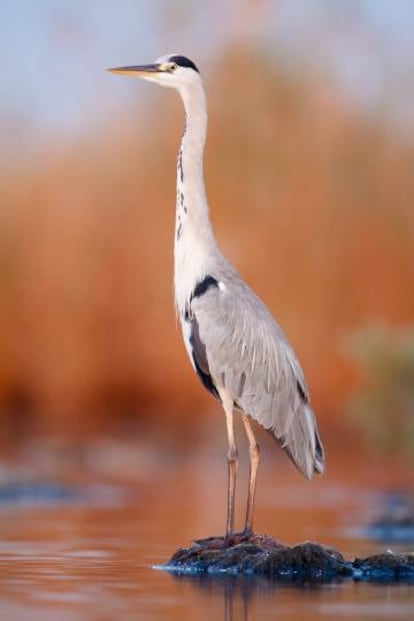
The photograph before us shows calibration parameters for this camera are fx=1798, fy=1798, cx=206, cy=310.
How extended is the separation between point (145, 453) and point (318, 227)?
27.7ft

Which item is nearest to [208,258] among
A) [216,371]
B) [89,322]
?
[216,371]

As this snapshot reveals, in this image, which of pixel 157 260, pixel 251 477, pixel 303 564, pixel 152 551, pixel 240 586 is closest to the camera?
pixel 240 586

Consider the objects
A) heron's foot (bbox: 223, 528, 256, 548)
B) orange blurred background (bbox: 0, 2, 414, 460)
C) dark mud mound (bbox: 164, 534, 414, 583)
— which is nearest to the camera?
dark mud mound (bbox: 164, 534, 414, 583)

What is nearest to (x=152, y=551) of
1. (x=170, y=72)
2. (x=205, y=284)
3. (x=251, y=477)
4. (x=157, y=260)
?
(x=251, y=477)

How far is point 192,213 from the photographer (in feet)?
36.9

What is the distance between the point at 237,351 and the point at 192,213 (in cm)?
94

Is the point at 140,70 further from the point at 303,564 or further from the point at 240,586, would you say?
the point at 240,586

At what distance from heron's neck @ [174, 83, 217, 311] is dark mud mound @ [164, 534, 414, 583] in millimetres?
1712

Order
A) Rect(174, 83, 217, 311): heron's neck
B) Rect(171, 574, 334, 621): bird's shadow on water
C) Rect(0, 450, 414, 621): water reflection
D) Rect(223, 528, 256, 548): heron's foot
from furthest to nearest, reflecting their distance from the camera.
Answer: Rect(174, 83, 217, 311): heron's neck → Rect(223, 528, 256, 548): heron's foot → Rect(171, 574, 334, 621): bird's shadow on water → Rect(0, 450, 414, 621): water reflection

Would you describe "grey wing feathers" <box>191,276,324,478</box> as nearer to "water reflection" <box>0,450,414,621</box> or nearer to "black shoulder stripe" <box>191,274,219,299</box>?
"black shoulder stripe" <box>191,274,219,299</box>

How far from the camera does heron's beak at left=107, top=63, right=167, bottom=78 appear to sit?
11.6 metres

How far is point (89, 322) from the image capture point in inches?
1182

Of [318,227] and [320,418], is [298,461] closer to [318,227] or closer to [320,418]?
[320,418]

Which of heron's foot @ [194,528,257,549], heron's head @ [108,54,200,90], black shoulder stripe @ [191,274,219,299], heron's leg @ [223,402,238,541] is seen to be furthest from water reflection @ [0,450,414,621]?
heron's head @ [108,54,200,90]
